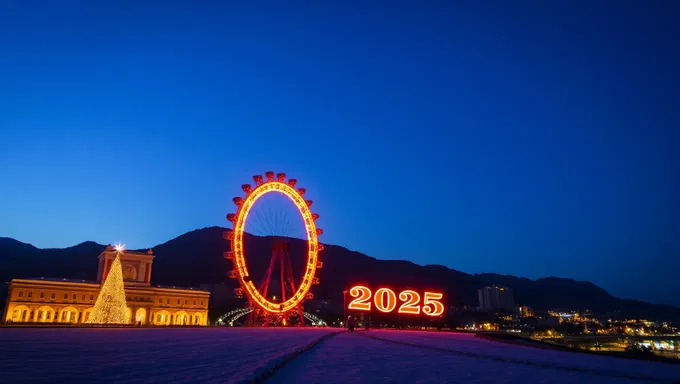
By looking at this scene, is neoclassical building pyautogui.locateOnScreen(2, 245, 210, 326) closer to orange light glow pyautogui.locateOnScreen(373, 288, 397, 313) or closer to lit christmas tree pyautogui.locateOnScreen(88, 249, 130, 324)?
lit christmas tree pyautogui.locateOnScreen(88, 249, 130, 324)

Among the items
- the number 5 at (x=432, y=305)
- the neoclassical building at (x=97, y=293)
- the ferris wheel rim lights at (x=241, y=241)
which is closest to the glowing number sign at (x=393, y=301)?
the number 5 at (x=432, y=305)

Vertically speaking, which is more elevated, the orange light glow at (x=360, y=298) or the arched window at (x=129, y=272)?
the arched window at (x=129, y=272)

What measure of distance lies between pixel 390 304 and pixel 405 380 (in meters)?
46.2

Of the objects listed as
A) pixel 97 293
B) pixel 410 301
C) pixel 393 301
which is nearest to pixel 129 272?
pixel 97 293

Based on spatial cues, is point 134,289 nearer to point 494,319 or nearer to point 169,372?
point 169,372

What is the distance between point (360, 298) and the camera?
53188 millimetres

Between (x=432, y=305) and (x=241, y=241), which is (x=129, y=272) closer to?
(x=241, y=241)

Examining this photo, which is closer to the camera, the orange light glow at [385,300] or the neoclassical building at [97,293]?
the orange light glow at [385,300]

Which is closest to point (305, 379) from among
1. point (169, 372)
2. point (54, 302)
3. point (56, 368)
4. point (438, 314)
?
point (169, 372)

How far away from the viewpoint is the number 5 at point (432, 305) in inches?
2285

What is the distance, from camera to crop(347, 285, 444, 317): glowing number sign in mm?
53094

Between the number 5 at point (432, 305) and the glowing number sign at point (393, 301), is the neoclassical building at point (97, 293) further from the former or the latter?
the number 5 at point (432, 305)

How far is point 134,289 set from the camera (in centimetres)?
7394

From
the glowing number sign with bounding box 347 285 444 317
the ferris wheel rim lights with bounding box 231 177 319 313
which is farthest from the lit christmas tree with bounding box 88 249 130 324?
the glowing number sign with bounding box 347 285 444 317
